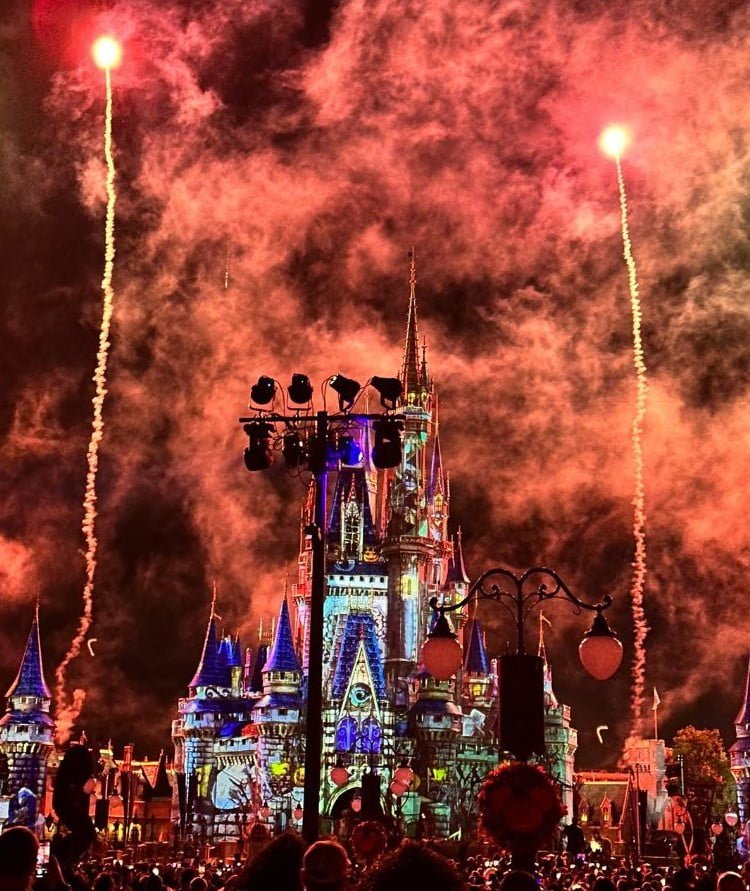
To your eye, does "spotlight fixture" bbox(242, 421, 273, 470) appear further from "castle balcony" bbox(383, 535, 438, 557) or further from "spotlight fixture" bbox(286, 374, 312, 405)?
"castle balcony" bbox(383, 535, 438, 557)

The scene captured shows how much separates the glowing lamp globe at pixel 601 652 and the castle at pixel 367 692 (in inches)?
2296

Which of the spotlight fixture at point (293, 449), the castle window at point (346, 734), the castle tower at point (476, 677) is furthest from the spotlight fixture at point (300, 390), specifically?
the castle tower at point (476, 677)

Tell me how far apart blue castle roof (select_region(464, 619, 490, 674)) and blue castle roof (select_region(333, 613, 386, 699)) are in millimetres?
8852

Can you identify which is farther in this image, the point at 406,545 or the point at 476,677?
the point at 476,677

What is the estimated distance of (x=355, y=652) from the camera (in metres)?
81.1

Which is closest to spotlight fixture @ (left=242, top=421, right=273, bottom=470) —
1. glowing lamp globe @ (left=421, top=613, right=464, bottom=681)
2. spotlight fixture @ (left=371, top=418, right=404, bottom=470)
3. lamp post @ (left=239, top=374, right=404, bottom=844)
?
lamp post @ (left=239, top=374, right=404, bottom=844)

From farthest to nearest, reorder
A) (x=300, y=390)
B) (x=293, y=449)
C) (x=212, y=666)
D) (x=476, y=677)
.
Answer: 1. (x=476, y=677)
2. (x=212, y=666)
3. (x=293, y=449)
4. (x=300, y=390)

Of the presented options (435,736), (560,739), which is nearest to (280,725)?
(435,736)

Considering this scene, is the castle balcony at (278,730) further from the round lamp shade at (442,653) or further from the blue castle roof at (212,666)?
the round lamp shade at (442,653)

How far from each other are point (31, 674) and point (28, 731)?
3830mm

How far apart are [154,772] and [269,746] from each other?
33.2m

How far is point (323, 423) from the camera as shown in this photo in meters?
15.6

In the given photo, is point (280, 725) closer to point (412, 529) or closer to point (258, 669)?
point (258, 669)

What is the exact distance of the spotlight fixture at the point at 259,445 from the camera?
17.7 metres
